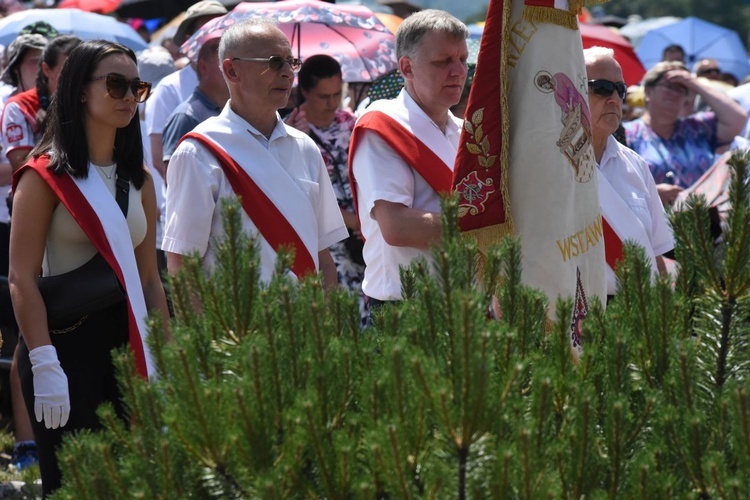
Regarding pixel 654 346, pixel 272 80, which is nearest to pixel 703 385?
pixel 654 346

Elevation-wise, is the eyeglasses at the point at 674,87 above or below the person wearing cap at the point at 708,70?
above

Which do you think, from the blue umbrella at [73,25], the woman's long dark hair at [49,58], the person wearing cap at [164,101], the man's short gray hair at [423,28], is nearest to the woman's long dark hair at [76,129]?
the man's short gray hair at [423,28]

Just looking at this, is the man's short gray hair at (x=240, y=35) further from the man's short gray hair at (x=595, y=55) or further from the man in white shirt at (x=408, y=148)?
the man's short gray hair at (x=595, y=55)

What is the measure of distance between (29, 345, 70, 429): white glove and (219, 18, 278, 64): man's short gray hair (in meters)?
1.28

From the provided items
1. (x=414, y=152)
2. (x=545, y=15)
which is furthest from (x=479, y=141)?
(x=414, y=152)

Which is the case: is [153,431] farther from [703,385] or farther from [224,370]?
[703,385]

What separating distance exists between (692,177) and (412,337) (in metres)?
5.35

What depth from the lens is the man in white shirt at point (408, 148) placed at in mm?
4133

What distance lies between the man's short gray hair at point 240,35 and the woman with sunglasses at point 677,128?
347 cm

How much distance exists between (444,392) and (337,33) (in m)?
6.13

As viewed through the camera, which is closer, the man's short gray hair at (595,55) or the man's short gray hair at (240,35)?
the man's short gray hair at (240,35)

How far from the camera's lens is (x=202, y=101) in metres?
6.28

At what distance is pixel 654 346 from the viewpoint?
2363 mm

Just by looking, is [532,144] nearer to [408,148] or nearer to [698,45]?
[408,148]
